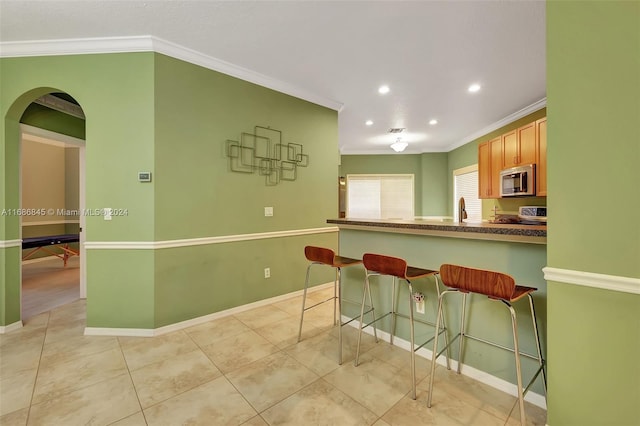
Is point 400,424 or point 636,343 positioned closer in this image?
point 636,343

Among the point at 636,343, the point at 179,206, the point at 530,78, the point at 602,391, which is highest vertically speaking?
the point at 530,78

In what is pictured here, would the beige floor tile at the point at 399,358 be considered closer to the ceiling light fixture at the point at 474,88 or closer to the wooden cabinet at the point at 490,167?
the ceiling light fixture at the point at 474,88

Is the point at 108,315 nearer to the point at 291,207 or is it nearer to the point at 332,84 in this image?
the point at 291,207

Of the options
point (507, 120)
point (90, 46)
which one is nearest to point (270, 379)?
point (90, 46)

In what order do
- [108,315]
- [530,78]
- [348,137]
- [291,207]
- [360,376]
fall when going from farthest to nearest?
1. [348,137]
2. [291,207]
3. [530,78]
4. [108,315]
5. [360,376]

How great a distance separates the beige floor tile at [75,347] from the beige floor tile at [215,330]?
619 mm

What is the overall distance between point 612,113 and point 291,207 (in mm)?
2955

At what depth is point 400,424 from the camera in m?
1.48

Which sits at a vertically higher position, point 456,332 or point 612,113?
point 612,113

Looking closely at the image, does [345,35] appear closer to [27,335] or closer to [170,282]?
[170,282]

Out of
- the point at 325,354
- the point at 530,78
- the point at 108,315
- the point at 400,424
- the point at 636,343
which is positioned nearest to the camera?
the point at 636,343

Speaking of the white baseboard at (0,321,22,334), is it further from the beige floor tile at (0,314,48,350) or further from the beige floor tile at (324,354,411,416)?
the beige floor tile at (324,354,411,416)

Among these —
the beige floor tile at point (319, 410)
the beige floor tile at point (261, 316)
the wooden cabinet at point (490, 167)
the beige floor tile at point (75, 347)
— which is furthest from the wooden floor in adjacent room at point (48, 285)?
the wooden cabinet at point (490, 167)

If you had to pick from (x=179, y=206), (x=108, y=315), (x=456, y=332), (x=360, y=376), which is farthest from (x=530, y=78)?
(x=108, y=315)
